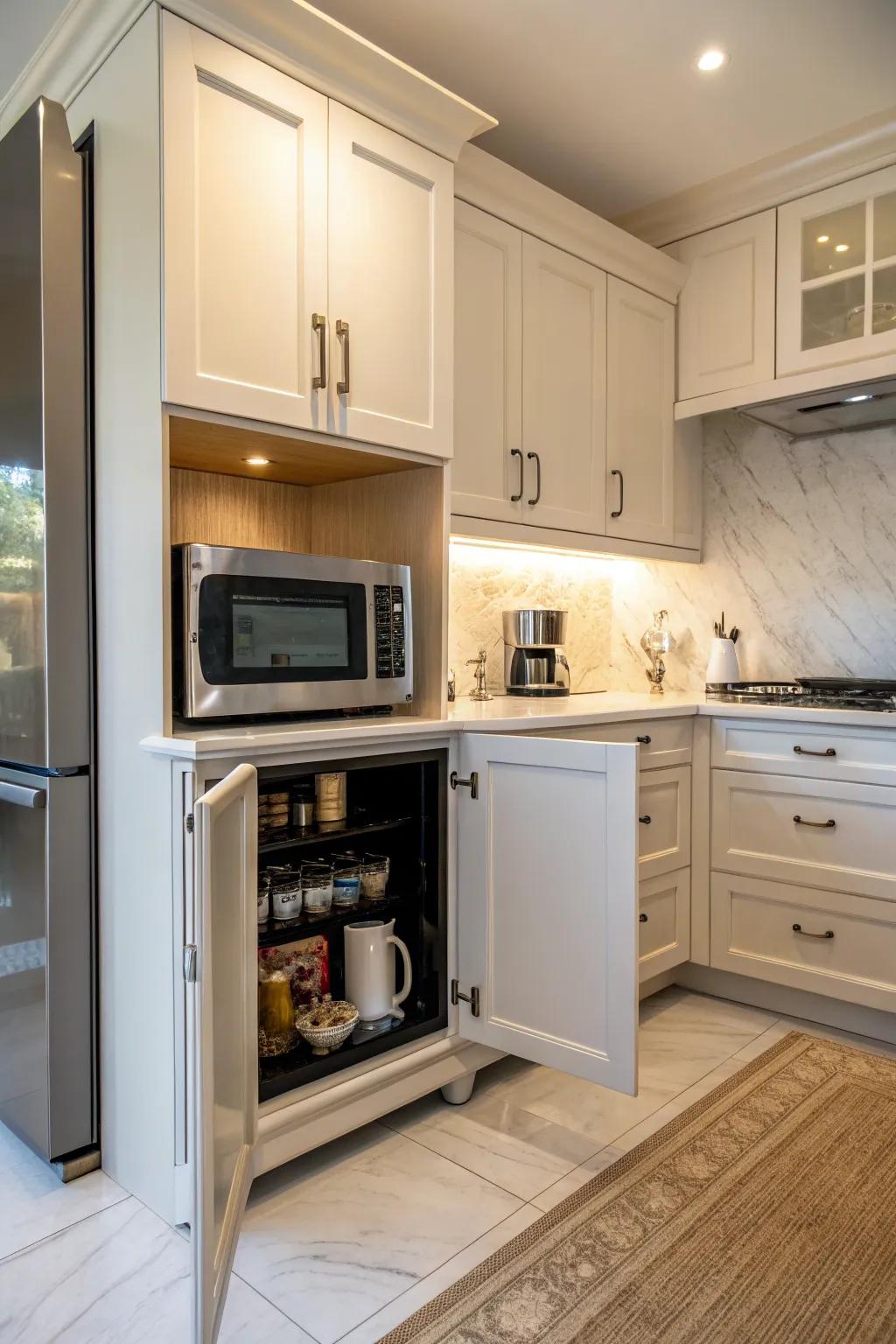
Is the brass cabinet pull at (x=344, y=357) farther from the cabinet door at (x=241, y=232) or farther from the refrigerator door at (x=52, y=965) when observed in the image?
the refrigerator door at (x=52, y=965)

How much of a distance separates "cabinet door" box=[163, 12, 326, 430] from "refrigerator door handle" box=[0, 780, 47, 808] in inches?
31.6

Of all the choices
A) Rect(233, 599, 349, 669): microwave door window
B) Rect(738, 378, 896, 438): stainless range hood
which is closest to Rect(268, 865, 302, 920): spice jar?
Rect(233, 599, 349, 669): microwave door window

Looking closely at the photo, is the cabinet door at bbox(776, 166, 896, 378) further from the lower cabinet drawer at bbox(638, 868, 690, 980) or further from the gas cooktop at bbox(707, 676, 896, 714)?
the lower cabinet drawer at bbox(638, 868, 690, 980)

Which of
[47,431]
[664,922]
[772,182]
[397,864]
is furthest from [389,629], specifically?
[772,182]

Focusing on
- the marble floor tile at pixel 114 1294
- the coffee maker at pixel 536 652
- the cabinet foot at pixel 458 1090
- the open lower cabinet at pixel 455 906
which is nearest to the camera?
the marble floor tile at pixel 114 1294

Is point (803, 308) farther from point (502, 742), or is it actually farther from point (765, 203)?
point (502, 742)

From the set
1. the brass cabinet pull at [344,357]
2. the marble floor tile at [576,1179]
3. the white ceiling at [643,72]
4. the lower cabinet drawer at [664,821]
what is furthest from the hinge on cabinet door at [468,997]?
the white ceiling at [643,72]

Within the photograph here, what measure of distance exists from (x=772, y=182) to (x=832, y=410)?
2.39 ft

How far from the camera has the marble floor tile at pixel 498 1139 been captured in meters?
1.75

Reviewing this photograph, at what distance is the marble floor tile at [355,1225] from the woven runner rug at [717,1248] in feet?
0.29

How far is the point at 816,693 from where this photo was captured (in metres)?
2.47

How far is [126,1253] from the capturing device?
4.94 ft

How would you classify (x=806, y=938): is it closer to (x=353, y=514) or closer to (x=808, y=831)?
(x=808, y=831)

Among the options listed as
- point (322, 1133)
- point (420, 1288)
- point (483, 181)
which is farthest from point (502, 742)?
point (483, 181)
